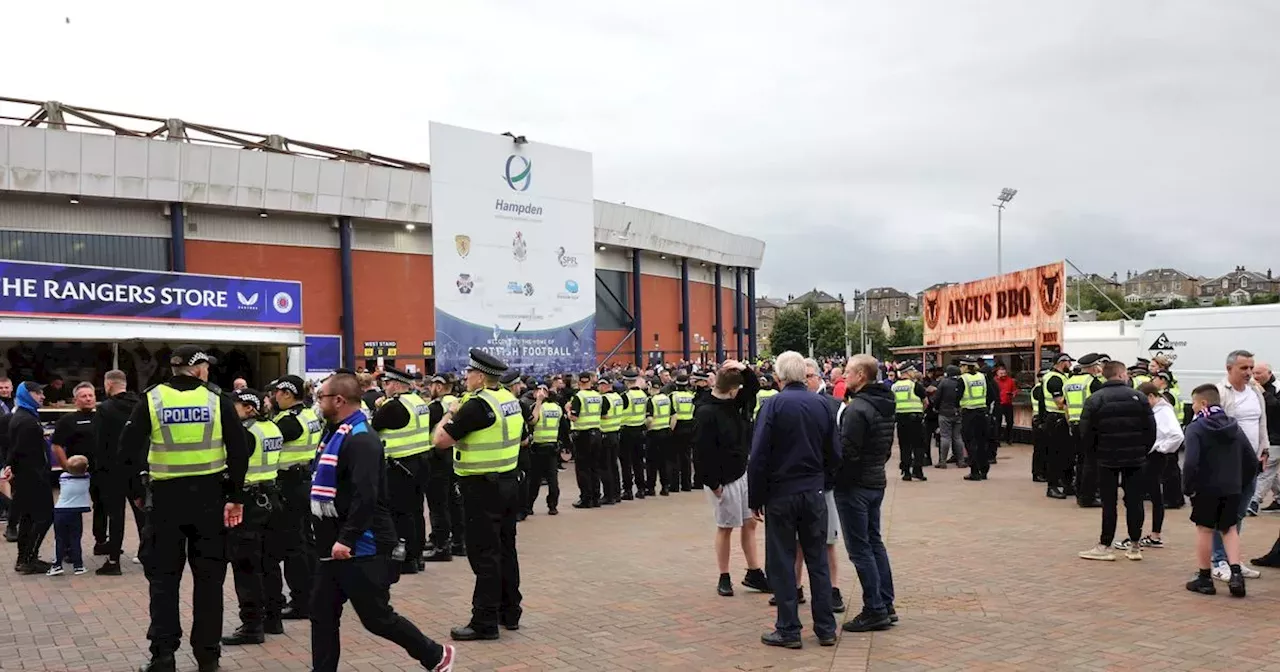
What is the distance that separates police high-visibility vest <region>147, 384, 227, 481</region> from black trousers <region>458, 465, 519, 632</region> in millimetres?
1644

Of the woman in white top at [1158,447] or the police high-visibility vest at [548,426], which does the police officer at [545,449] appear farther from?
the woman in white top at [1158,447]

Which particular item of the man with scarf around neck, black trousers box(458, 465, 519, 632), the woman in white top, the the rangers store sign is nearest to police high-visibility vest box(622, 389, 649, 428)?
the woman in white top

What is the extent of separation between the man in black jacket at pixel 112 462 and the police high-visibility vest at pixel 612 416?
20.8ft

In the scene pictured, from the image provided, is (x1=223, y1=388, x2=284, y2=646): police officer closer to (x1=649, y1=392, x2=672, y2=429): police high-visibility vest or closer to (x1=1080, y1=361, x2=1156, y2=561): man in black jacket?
(x1=1080, y1=361, x2=1156, y2=561): man in black jacket

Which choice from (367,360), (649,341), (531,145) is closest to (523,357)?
(531,145)

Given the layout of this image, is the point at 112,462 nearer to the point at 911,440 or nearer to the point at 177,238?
the point at 911,440

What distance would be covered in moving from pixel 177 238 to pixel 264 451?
78.8 ft

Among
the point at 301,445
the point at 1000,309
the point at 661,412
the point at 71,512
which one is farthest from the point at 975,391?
the point at 71,512

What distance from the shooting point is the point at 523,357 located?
67.1ft

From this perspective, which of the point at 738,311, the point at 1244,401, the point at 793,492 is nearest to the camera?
the point at 793,492

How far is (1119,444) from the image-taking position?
8.62 meters

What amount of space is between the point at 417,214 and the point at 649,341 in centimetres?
1399

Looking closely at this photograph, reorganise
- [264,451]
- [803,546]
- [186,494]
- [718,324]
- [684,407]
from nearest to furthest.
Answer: [186,494] → [803,546] → [264,451] → [684,407] → [718,324]

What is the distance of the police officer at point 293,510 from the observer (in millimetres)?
7156
